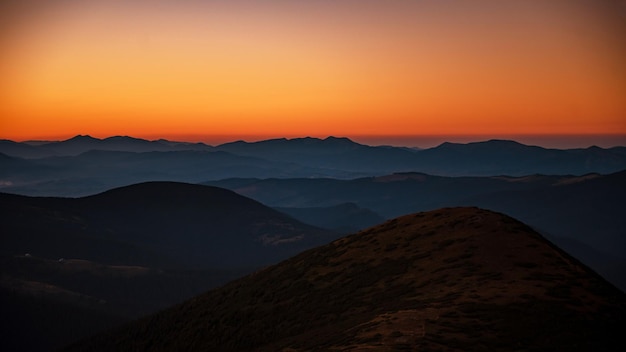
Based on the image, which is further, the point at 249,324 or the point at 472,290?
the point at 249,324

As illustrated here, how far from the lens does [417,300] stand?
5584 centimetres

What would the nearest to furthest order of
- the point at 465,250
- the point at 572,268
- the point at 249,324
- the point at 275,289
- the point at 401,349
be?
the point at 401,349, the point at 572,268, the point at 465,250, the point at 249,324, the point at 275,289

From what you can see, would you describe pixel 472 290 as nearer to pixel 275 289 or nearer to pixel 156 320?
pixel 275 289

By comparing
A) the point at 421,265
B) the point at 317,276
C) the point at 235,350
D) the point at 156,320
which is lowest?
the point at 156,320

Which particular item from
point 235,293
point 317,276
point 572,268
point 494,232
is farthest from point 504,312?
point 235,293

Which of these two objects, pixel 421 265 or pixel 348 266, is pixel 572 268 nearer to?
pixel 421 265

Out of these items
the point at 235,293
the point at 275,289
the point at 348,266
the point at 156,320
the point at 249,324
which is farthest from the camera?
the point at 156,320

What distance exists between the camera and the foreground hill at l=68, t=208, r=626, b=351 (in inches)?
1649

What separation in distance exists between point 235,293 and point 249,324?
70.0 feet

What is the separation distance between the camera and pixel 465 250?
69.2m

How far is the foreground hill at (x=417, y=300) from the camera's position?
4188 centimetres

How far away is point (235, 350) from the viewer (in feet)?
229

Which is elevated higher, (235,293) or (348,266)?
(348,266)

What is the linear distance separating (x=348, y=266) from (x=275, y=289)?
45.5ft
